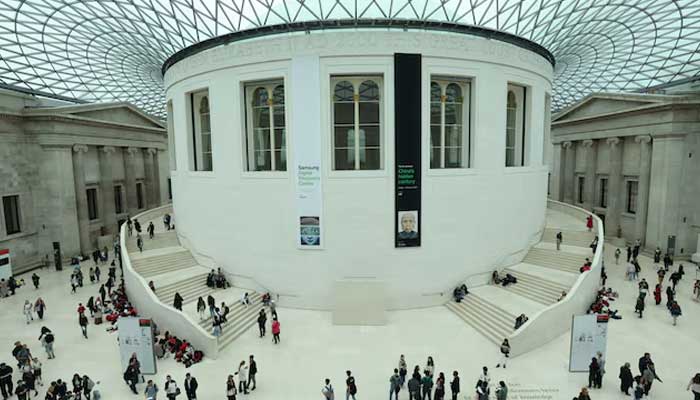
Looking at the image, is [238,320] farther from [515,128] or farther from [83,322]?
[515,128]

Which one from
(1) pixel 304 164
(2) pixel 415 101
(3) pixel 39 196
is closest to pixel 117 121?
(3) pixel 39 196

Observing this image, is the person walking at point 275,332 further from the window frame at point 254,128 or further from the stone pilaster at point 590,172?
the stone pilaster at point 590,172

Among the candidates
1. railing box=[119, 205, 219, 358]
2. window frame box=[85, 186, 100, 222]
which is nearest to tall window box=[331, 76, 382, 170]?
railing box=[119, 205, 219, 358]

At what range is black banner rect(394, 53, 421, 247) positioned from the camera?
18.8 m

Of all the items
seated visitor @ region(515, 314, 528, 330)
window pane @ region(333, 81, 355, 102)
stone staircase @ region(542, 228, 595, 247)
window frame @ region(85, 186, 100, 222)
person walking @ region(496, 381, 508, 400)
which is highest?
window pane @ region(333, 81, 355, 102)

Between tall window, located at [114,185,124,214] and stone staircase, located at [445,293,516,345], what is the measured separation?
33.5m

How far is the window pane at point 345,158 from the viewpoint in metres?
20.2

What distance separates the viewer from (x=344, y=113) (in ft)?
66.3

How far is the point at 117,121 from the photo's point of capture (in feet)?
119

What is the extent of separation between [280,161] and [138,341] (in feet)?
36.0

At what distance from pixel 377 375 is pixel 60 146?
1159 inches

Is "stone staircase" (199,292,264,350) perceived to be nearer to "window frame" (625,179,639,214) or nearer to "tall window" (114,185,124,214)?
"tall window" (114,185,124,214)

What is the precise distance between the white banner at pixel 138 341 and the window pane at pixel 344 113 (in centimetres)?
1260

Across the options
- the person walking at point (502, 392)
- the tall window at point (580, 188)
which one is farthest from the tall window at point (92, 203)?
the tall window at point (580, 188)
